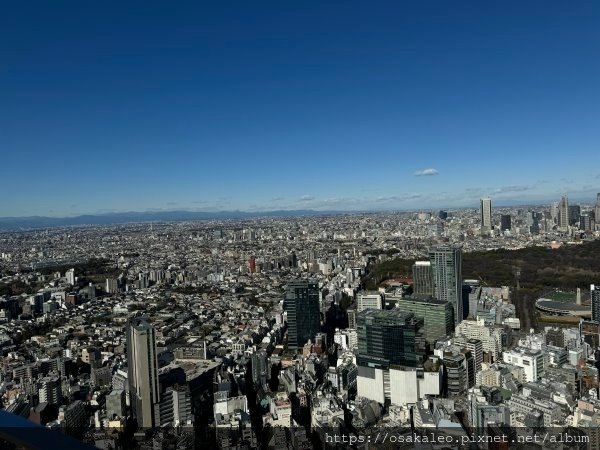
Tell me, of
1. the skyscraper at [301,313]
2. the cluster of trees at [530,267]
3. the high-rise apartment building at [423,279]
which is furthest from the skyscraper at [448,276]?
the skyscraper at [301,313]

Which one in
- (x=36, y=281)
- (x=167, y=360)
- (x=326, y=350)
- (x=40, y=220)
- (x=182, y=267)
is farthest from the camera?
(x=40, y=220)

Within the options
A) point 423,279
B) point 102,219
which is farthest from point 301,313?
point 102,219

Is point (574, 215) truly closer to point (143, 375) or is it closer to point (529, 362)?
point (529, 362)

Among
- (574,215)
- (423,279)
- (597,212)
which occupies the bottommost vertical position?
(423,279)

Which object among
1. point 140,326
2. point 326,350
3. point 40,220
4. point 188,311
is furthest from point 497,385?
point 40,220

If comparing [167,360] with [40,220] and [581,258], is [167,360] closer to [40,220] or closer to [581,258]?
[581,258]
